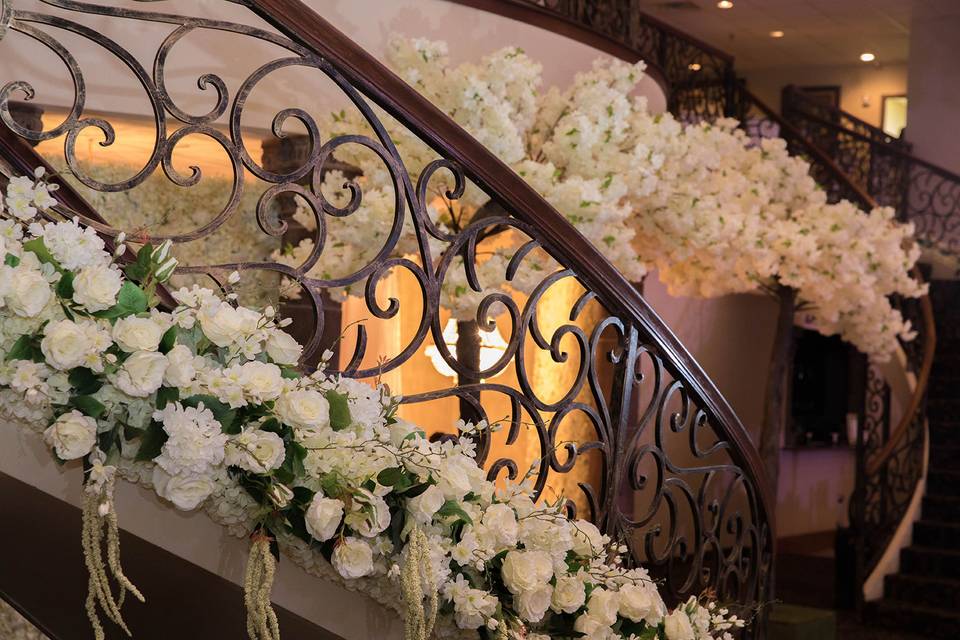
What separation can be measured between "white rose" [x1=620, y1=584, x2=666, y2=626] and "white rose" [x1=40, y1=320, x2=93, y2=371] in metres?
1.26

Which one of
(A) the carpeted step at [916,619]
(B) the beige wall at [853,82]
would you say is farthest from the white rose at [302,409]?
(B) the beige wall at [853,82]

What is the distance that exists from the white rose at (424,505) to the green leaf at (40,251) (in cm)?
67

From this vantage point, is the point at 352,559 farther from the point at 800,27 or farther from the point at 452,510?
the point at 800,27

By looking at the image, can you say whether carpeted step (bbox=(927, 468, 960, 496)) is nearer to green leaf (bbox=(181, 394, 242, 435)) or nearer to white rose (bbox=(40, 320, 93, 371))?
green leaf (bbox=(181, 394, 242, 435))

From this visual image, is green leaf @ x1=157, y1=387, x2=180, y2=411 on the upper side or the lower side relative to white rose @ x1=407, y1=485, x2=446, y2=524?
upper

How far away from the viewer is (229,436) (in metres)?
1.73

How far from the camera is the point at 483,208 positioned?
4.13 meters

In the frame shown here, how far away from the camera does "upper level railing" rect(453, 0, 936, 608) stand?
21.8 feet

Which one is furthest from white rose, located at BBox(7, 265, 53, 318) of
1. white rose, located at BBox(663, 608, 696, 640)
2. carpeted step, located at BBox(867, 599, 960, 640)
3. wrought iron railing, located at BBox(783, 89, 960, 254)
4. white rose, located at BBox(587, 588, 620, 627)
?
wrought iron railing, located at BBox(783, 89, 960, 254)

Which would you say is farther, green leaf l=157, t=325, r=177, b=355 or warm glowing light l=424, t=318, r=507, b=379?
warm glowing light l=424, t=318, r=507, b=379

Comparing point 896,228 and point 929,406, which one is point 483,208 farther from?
point 929,406

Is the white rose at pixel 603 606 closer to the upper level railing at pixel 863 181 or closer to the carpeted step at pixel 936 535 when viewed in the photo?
the upper level railing at pixel 863 181

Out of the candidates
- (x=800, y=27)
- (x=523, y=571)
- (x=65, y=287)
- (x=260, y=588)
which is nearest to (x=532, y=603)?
(x=523, y=571)

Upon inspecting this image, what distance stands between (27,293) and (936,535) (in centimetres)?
872
